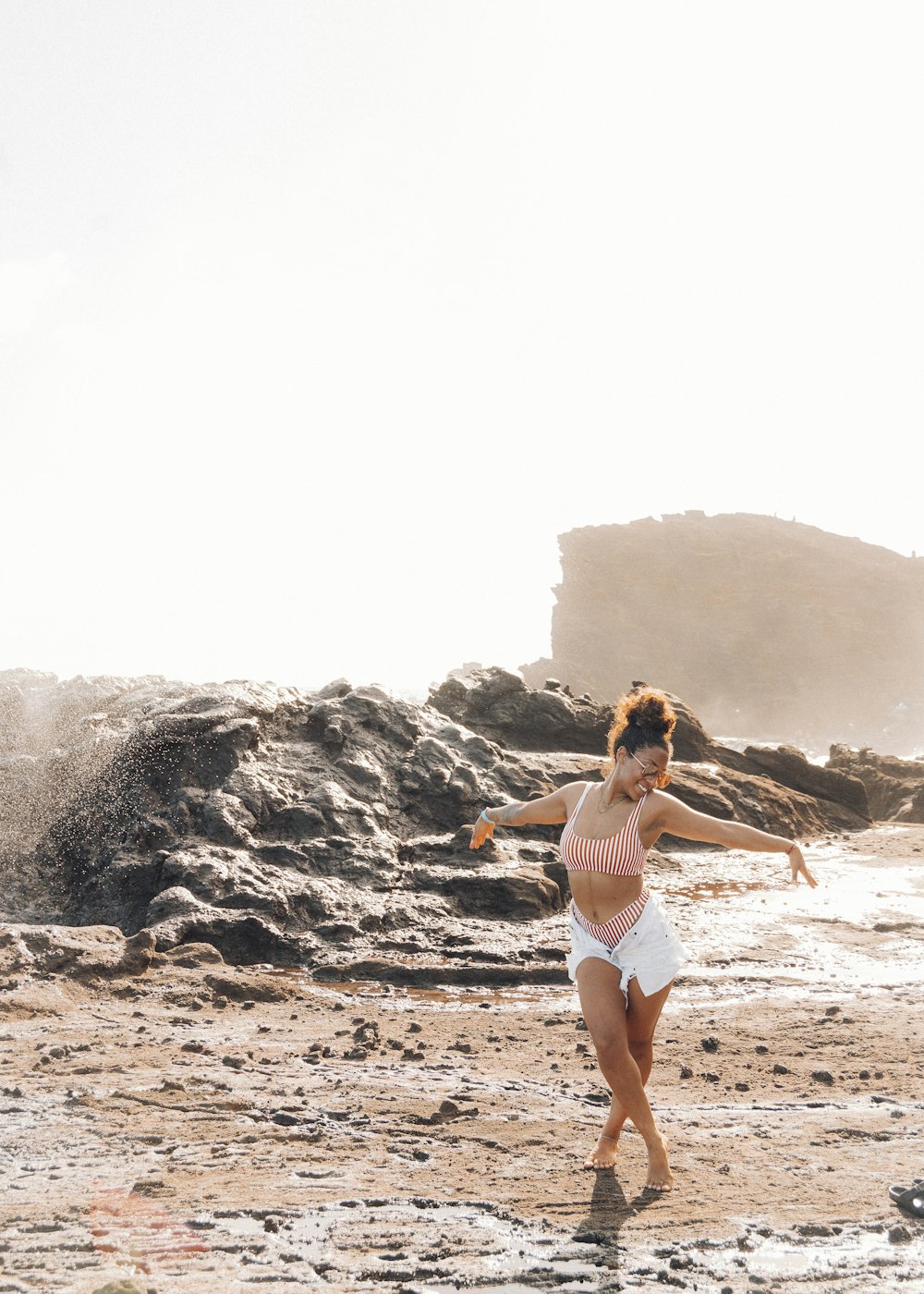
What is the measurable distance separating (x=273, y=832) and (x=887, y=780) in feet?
62.2

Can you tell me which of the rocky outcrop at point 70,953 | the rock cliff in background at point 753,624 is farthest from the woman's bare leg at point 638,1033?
the rock cliff in background at point 753,624

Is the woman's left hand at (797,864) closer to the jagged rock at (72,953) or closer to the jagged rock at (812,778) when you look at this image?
the jagged rock at (72,953)

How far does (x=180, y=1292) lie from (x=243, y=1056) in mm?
2642

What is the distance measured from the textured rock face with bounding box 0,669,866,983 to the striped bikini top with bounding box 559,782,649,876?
4.41 m

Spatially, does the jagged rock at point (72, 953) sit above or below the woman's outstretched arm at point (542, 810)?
below

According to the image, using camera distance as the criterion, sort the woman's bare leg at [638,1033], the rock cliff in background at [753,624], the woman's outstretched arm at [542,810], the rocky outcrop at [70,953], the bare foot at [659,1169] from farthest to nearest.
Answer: the rock cliff in background at [753,624], the rocky outcrop at [70,953], the woman's outstretched arm at [542,810], the woman's bare leg at [638,1033], the bare foot at [659,1169]

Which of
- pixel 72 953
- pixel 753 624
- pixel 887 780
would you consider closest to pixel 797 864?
pixel 72 953

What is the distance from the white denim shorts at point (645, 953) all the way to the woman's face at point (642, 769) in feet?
1.31

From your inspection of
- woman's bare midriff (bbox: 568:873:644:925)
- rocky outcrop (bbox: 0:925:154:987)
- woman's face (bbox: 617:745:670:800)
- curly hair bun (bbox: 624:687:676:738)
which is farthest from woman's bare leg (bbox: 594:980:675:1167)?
rocky outcrop (bbox: 0:925:154:987)

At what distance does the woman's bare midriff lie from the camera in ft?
11.8

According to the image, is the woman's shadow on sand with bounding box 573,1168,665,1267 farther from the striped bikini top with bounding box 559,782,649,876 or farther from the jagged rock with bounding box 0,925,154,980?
the jagged rock with bounding box 0,925,154,980

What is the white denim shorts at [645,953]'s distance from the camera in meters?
3.54

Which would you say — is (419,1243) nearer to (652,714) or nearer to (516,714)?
(652,714)

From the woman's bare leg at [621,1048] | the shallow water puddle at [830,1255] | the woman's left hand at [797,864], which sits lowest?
the shallow water puddle at [830,1255]
